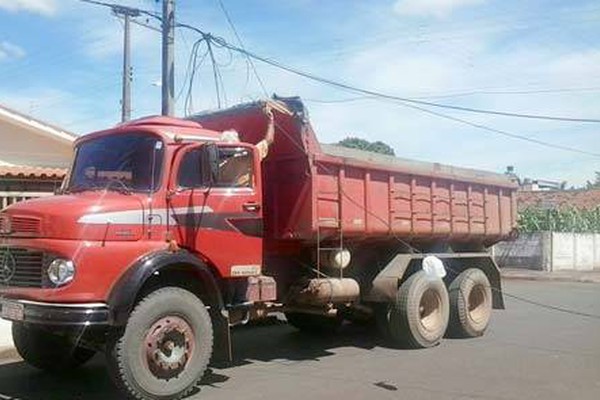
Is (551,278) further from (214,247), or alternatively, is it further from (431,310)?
(214,247)

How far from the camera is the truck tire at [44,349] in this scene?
336 inches

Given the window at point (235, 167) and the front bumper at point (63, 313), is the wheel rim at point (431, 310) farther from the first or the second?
the front bumper at point (63, 313)

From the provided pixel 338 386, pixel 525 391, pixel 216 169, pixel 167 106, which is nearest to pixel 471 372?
pixel 525 391

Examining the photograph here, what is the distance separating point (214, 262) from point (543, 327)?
7.19 meters

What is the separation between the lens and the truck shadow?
7934 mm

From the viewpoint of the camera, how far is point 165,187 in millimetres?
8016

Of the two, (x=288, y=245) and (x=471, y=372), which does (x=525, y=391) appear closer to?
(x=471, y=372)

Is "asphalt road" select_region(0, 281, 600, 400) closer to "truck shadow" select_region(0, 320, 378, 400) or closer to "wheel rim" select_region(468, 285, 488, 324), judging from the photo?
"truck shadow" select_region(0, 320, 378, 400)

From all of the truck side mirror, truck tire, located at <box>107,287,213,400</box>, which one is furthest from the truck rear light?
the truck side mirror

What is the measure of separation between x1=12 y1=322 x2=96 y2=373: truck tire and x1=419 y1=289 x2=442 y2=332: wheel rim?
16.0 feet

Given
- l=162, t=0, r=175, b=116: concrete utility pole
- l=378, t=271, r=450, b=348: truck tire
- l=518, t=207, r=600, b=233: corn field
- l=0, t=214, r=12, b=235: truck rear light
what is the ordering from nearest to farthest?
l=0, t=214, r=12, b=235: truck rear light
l=378, t=271, r=450, b=348: truck tire
l=162, t=0, r=175, b=116: concrete utility pole
l=518, t=207, r=600, b=233: corn field

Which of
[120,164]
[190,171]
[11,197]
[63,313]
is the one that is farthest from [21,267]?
[11,197]

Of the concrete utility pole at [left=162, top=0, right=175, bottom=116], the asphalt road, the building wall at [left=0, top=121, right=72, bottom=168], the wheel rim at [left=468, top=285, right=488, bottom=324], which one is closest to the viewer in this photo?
the asphalt road

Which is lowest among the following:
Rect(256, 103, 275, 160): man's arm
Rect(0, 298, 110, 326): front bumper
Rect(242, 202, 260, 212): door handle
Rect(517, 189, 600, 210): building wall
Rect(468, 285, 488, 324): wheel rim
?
Rect(468, 285, 488, 324): wheel rim
